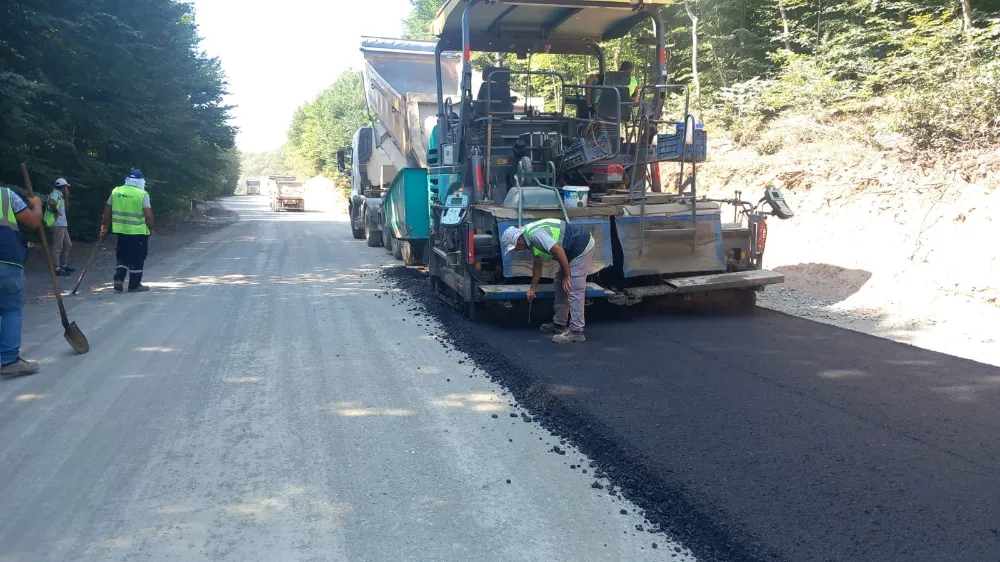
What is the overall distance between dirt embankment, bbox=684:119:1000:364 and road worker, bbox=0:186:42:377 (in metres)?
7.33

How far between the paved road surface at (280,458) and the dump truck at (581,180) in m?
1.38

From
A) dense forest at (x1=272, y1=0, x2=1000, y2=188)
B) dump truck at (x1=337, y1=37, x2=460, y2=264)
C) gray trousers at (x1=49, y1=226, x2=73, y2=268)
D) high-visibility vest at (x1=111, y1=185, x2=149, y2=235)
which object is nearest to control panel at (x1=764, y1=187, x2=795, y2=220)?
dense forest at (x1=272, y1=0, x2=1000, y2=188)

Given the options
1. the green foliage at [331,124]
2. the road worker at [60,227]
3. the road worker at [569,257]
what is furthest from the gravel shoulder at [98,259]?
the green foliage at [331,124]

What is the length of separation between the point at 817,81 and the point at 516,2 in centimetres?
886

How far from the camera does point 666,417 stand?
4562mm

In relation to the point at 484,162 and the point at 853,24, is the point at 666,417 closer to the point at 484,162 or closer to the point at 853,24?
the point at 484,162

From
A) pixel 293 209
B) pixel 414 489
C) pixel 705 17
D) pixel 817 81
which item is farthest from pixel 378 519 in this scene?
pixel 293 209

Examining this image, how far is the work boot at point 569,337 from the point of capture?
21.5 ft

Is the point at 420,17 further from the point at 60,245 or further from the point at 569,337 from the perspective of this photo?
the point at 569,337

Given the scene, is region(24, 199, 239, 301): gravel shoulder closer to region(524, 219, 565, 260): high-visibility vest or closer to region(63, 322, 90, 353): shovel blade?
region(63, 322, 90, 353): shovel blade

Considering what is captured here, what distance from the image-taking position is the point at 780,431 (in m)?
4.28

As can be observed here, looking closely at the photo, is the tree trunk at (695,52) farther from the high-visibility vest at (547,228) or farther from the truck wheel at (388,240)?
the high-visibility vest at (547,228)

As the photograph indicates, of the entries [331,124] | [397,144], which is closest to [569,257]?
[397,144]

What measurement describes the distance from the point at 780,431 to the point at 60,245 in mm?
10629
